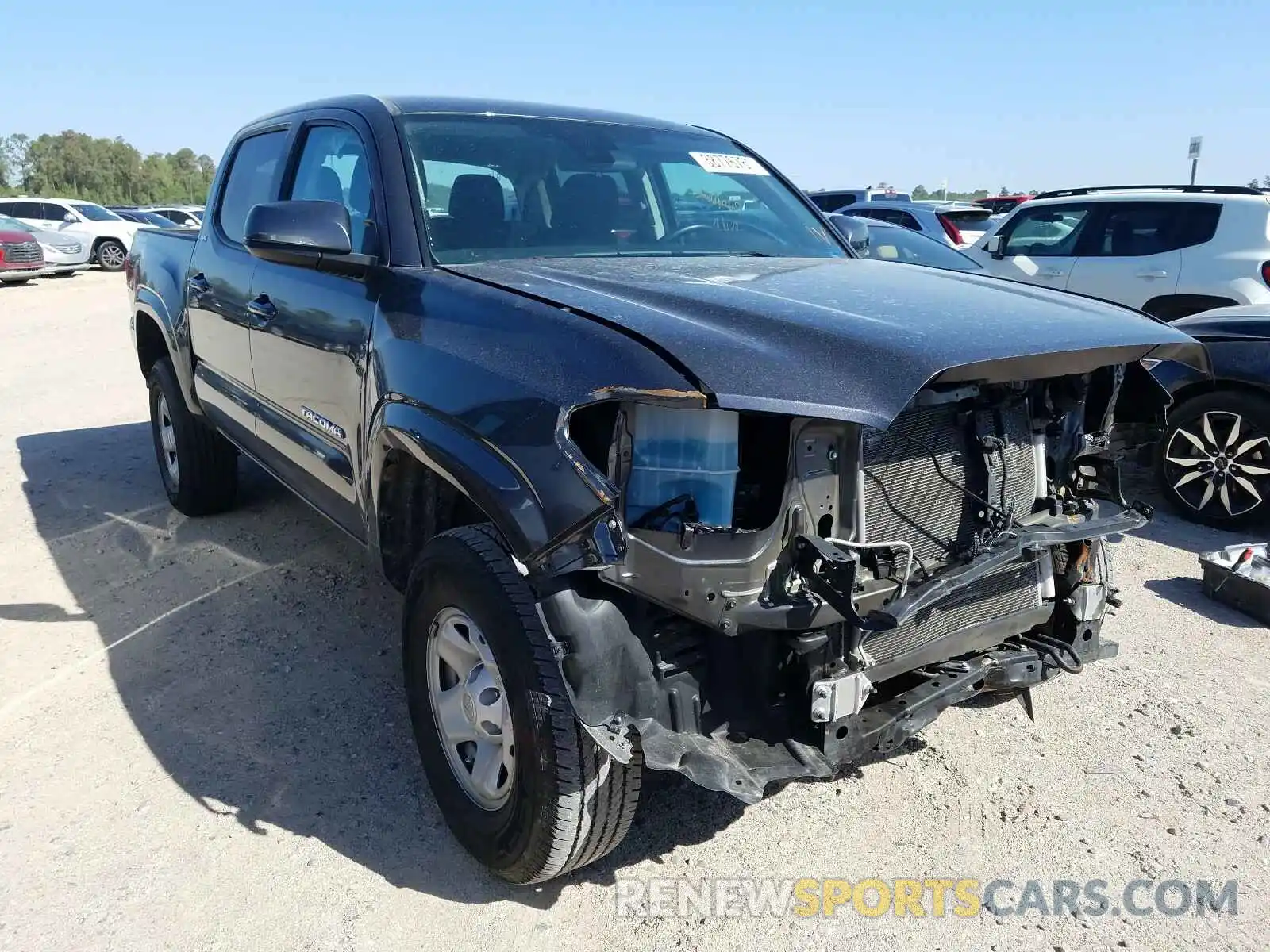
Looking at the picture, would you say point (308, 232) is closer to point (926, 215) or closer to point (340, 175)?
point (340, 175)

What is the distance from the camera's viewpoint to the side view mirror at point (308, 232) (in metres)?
2.82

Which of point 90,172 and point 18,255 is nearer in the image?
point 18,255

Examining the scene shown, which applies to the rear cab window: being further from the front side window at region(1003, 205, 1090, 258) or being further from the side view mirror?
the side view mirror

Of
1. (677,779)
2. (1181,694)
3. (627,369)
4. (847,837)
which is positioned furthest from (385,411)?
(1181,694)

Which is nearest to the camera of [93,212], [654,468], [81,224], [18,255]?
[654,468]

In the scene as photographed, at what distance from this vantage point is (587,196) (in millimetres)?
3326

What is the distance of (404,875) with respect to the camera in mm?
2559

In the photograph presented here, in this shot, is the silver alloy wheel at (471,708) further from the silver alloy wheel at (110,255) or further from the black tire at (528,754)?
the silver alloy wheel at (110,255)

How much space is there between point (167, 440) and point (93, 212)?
73.0 feet

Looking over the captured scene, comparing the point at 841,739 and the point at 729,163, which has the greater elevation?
the point at 729,163

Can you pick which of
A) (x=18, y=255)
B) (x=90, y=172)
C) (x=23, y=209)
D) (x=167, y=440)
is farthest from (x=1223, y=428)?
(x=90, y=172)

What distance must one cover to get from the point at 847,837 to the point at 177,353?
3902 mm

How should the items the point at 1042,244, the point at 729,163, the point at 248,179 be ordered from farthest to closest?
the point at 1042,244, the point at 248,179, the point at 729,163

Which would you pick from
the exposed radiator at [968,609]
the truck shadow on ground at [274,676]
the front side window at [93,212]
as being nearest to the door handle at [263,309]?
the truck shadow on ground at [274,676]
